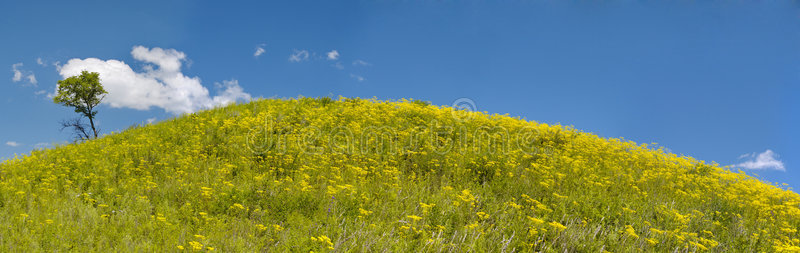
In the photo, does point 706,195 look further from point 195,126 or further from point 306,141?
point 195,126

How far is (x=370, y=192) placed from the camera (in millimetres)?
6711

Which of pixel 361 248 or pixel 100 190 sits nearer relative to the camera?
pixel 361 248

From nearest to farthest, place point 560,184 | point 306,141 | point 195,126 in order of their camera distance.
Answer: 1. point 560,184
2. point 306,141
3. point 195,126

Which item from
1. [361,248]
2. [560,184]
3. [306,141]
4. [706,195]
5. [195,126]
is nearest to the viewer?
[361,248]

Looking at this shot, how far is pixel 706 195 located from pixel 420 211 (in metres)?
7.34

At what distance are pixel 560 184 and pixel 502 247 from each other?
3.82 metres

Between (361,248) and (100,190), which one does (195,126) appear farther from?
(361,248)

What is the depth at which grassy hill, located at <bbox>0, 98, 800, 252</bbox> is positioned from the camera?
5.06m

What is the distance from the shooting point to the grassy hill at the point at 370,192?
5.06m

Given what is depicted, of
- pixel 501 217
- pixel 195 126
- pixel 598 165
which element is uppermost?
pixel 195 126

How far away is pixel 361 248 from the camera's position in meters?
4.62

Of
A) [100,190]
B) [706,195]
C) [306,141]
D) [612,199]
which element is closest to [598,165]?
[706,195]

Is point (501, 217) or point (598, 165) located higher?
point (598, 165)

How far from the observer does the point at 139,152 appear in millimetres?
9969
